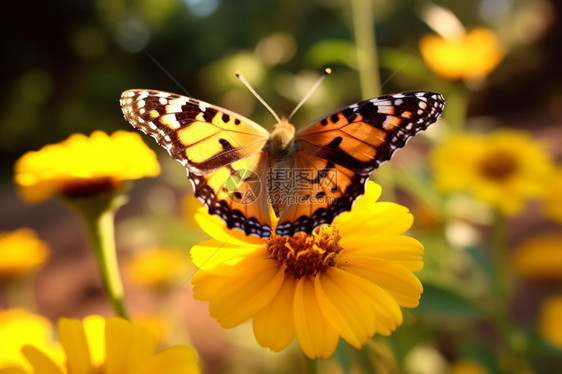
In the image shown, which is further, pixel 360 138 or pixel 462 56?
pixel 462 56

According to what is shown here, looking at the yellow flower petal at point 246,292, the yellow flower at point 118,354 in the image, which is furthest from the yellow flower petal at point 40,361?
the yellow flower petal at point 246,292

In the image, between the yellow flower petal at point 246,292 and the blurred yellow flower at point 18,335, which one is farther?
the blurred yellow flower at point 18,335

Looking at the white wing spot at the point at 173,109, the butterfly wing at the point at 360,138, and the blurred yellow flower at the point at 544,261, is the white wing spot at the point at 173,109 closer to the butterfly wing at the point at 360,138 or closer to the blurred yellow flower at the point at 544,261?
the butterfly wing at the point at 360,138

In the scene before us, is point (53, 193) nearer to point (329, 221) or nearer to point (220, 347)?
point (329, 221)

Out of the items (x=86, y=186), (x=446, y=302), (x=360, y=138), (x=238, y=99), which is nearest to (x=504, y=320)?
(x=446, y=302)

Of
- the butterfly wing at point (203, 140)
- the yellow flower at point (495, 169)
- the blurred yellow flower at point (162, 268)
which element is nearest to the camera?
the butterfly wing at point (203, 140)

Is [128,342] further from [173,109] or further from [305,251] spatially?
[173,109]

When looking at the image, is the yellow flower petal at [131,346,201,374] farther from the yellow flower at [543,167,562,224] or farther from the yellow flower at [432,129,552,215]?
the yellow flower at [543,167,562,224]
